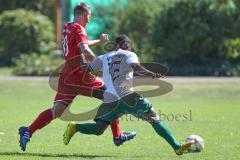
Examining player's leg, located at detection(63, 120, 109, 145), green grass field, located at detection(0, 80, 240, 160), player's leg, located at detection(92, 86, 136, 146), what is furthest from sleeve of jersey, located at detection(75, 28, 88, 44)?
green grass field, located at detection(0, 80, 240, 160)

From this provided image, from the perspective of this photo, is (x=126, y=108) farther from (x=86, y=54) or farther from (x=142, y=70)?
(x=86, y=54)

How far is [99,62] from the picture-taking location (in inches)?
383

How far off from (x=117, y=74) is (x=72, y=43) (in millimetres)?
968

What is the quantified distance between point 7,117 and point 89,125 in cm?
623

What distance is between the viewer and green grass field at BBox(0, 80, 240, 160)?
966 cm

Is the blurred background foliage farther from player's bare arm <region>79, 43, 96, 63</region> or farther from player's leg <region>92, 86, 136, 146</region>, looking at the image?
player's bare arm <region>79, 43, 96, 63</region>

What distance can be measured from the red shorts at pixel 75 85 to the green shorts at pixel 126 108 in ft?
1.51

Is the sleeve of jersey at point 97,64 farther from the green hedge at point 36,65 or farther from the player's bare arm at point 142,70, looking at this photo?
the green hedge at point 36,65

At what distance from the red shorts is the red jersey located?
0.41 feet

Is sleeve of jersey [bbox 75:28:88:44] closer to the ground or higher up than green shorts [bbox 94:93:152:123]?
higher up

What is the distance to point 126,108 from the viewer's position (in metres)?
9.60

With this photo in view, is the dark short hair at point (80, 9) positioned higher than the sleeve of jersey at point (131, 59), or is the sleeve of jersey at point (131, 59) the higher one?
the dark short hair at point (80, 9)

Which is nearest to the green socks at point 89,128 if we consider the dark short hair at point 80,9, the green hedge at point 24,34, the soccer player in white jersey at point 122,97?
the soccer player in white jersey at point 122,97

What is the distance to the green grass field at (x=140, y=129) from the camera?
966cm
